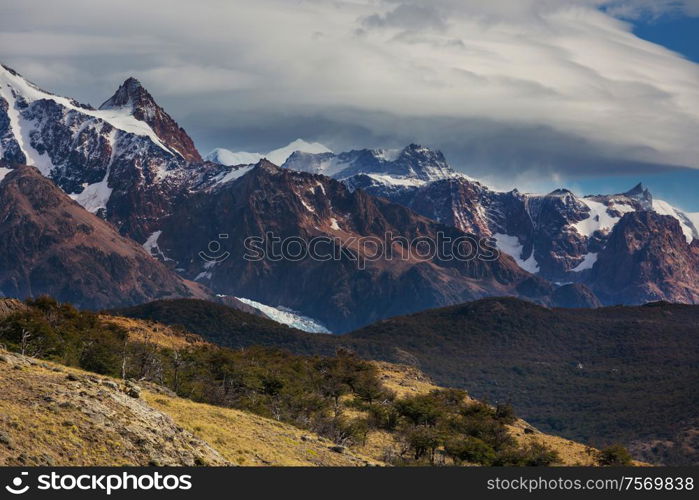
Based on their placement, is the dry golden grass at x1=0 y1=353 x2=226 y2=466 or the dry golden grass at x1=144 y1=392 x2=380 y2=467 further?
the dry golden grass at x1=144 y1=392 x2=380 y2=467

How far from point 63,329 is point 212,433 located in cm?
7693

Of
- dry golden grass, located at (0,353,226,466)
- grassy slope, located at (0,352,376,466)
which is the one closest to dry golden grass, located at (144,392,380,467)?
grassy slope, located at (0,352,376,466)

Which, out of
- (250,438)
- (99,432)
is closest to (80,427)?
(99,432)

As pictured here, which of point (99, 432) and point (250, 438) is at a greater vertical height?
point (99, 432)

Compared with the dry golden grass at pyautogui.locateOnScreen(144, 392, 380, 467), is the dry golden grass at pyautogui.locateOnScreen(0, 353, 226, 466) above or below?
above

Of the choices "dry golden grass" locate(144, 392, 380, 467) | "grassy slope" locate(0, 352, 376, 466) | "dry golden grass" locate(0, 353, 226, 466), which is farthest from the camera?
"dry golden grass" locate(144, 392, 380, 467)

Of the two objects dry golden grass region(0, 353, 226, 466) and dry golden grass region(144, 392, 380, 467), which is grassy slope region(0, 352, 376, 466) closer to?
dry golden grass region(0, 353, 226, 466)

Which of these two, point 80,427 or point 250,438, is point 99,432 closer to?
point 80,427

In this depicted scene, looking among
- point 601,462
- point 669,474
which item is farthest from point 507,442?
point 669,474

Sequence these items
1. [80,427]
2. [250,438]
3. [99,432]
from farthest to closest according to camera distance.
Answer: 1. [250,438]
2. [99,432]
3. [80,427]

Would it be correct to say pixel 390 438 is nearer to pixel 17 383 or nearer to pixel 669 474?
pixel 669 474

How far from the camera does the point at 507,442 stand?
144250 millimetres

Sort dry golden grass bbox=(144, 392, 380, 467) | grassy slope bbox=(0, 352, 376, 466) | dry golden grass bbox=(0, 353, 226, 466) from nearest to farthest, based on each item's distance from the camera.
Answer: dry golden grass bbox=(0, 353, 226, 466) → grassy slope bbox=(0, 352, 376, 466) → dry golden grass bbox=(144, 392, 380, 467)

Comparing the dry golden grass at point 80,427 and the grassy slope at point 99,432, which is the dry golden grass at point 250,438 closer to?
the grassy slope at point 99,432
